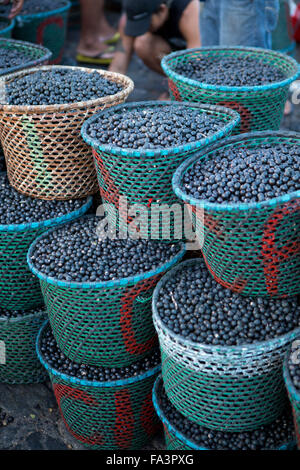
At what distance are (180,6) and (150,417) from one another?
11.3 ft

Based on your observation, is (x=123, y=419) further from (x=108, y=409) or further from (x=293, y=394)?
(x=293, y=394)

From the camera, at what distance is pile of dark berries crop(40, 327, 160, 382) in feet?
6.86

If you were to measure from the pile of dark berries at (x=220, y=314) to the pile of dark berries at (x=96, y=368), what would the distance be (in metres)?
0.43

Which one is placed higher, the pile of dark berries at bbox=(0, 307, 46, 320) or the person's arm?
the person's arm

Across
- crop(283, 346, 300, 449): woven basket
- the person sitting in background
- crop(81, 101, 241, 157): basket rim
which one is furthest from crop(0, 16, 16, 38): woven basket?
crop(283, 346, 300, 449): woven basket

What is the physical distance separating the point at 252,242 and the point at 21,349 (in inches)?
57.9

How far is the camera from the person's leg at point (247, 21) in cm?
314

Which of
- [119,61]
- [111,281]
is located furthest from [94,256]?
[119,61]

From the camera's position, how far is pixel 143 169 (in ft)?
6.12

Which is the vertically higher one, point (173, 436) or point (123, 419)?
point (173, 436)

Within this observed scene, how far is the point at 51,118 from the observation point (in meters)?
2.08

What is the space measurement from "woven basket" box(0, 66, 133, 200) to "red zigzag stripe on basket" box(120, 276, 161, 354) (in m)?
0.65

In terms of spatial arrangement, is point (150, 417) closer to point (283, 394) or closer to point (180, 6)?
point (283, 394)

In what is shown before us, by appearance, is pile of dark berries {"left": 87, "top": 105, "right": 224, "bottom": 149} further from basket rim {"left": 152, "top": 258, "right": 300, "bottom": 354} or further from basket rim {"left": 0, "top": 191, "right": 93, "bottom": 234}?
basket rim {"left": 152, "top": 258, "right": 300, "bottom": 354}
